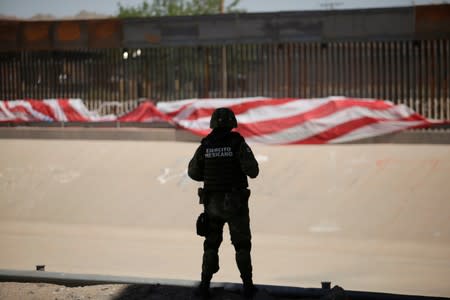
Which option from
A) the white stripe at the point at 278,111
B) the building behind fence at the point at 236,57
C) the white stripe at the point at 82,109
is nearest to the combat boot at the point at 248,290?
the white stripe at the point at 278,111

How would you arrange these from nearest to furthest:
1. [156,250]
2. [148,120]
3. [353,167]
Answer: [156,250] < [353,167] < [148,120]

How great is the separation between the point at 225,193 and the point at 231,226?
306 millimetres

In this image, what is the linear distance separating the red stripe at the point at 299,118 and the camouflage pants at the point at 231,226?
1102cm

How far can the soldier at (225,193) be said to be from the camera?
7469 millimetres

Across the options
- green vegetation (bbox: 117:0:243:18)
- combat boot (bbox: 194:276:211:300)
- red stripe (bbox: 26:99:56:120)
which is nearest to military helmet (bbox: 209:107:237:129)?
combat boot (bbox: 194:276:211:300)

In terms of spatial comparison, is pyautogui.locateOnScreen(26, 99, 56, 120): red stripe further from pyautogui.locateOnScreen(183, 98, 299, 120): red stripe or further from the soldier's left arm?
the soldier's left arm

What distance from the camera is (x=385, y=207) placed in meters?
14.4

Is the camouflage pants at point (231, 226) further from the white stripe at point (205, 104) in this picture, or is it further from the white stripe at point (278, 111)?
the white stripe at point (205, 104)

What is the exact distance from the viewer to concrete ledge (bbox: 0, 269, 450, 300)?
23.5 ft

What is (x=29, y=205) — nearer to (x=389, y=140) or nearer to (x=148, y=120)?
(x=148, y=120)

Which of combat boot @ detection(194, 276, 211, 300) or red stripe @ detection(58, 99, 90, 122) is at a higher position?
red stripe @ detection(58, 99, 90, 122)

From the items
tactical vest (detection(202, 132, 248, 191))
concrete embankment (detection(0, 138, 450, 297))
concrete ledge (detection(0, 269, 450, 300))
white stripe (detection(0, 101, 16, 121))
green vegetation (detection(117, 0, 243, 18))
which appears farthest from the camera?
green vegetation (detection(117, 0, 243, 18))

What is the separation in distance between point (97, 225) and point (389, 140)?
6.91 meters

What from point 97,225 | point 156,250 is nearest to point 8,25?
point 97,225
